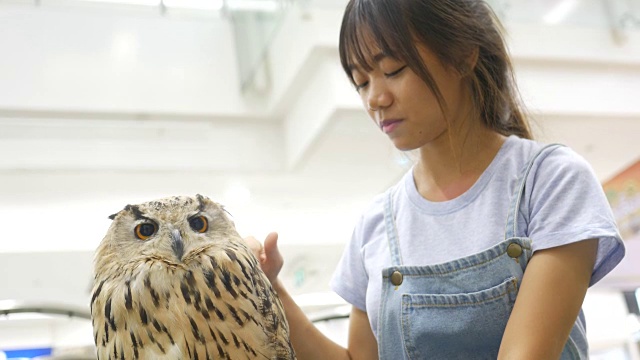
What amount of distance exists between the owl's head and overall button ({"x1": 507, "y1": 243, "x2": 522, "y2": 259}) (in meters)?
0.41

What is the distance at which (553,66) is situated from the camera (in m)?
4.38

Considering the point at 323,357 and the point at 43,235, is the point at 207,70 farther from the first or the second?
the point at 323,357

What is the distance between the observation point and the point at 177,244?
996 millimetres

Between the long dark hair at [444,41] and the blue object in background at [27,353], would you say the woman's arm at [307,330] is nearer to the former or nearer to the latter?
the long dark hair at [444,41]

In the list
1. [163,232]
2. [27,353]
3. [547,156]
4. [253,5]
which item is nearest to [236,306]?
[163,232]

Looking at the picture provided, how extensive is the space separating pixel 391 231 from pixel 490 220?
19 centimetres

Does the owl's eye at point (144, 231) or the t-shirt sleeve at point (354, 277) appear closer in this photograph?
the owl's eye at point (144, 231)

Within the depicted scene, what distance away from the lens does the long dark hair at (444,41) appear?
112 cm

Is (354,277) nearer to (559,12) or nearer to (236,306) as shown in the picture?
(236,306)

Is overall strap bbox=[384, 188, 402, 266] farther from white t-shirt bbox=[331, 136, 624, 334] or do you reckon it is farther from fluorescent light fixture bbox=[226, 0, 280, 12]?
fluorescent light fixture bbox=[226, 0, 280, 12]

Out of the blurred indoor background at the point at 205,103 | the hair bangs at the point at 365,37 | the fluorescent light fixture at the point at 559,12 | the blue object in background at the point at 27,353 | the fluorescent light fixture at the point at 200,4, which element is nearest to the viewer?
the hair bangs at the point at 365,37

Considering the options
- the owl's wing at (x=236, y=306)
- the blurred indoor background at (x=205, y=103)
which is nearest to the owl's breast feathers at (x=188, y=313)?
the owl's wing at (x=236, y=306)

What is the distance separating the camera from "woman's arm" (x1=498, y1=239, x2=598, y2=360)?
96 centimetres

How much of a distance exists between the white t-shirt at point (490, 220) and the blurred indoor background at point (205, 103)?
258cm
